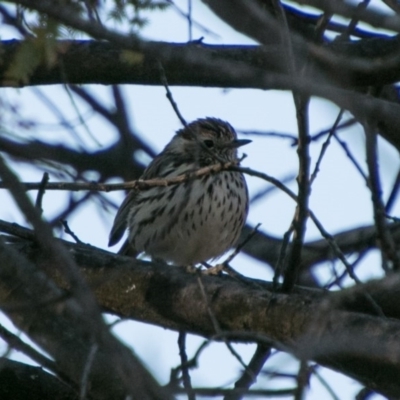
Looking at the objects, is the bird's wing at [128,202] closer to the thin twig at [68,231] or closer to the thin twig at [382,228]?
the thin twig at [68,231]

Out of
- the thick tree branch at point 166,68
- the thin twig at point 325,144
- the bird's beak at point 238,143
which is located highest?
the bird's beak at point 238,143

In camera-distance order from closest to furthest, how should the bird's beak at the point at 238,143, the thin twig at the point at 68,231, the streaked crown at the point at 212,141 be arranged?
1. the thin twig at the point at 68,231
2. the bird's beak at the point at 238,143
3. the streaked crown at the point at 212,141

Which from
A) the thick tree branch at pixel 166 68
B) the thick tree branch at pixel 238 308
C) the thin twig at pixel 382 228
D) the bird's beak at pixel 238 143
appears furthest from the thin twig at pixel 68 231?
the bird's beak at pixel 238 143

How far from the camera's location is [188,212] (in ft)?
33.0

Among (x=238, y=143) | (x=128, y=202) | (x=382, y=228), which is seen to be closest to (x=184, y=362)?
(x=382, y=228)

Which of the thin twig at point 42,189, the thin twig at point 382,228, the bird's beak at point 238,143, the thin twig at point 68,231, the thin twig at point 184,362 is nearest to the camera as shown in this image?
the thin twig at point 184,362

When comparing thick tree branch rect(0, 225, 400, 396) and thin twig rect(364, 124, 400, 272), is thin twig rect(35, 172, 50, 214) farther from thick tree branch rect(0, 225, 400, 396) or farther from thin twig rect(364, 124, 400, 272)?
thin twig rect(364, 124, 400, 272)

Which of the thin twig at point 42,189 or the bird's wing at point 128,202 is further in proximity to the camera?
the bird's wing at point 128,202

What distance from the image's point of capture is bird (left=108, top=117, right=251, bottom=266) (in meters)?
10.1

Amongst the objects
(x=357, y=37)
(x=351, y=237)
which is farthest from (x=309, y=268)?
(x=357, y=37)

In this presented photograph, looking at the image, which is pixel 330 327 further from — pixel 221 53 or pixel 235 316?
pixel 221 53

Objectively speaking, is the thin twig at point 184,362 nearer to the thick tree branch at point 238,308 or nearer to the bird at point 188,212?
the thick tree branch at point 238,308

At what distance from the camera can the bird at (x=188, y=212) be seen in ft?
33.0

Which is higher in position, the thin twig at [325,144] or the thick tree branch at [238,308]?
the thin twig at [325,144]
